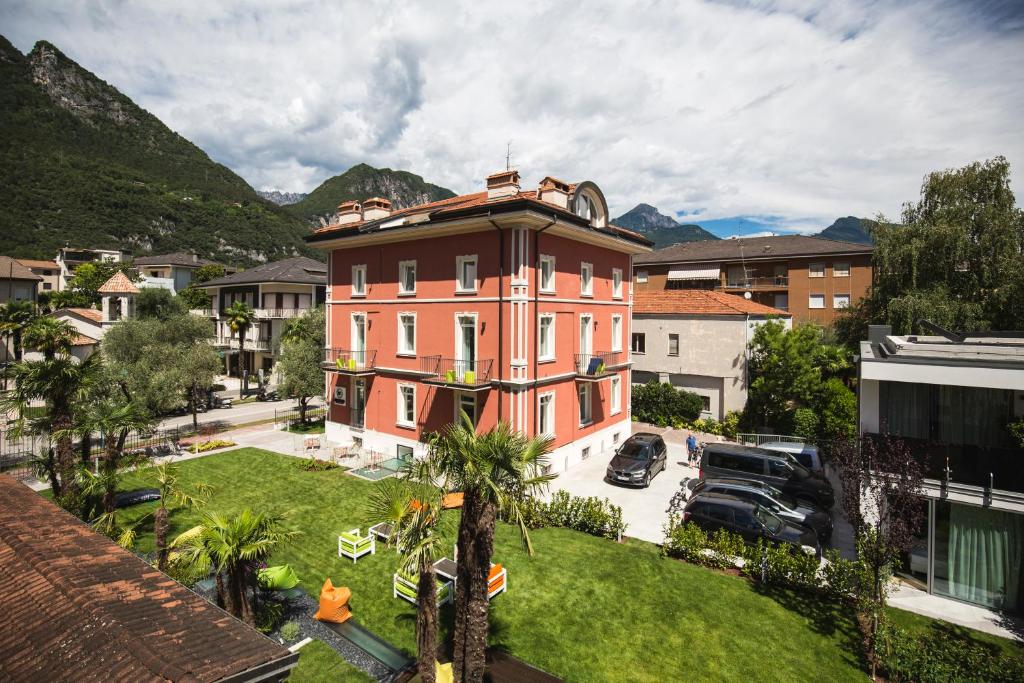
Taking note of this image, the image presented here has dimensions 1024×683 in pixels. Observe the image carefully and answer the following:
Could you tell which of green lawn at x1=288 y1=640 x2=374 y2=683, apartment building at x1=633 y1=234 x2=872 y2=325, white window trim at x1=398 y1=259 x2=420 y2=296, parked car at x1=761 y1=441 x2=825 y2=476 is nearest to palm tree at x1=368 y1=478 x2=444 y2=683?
green lawn at x1=288 y1=640 x2=374 y2=683

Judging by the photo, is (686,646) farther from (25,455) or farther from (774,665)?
(25,455)

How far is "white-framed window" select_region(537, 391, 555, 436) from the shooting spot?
1889cm

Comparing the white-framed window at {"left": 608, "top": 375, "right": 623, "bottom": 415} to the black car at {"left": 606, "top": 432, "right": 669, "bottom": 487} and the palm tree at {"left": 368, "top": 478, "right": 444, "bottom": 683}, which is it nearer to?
the black car at {"left": 606, "top": 432, "right": 669, "bottom": 487}

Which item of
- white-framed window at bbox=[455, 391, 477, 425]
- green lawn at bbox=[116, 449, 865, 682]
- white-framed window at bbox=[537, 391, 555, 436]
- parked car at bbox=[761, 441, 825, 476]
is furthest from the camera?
white-framed window at bbox=[455, 391, 477, 425]

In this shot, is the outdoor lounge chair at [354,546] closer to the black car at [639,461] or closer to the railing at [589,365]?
the black car at [639,461]

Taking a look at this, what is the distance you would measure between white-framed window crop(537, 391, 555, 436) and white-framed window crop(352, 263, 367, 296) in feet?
32.5

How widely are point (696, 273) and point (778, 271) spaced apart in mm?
6956

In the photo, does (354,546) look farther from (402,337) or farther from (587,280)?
(587,280)

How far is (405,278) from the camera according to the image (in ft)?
67.8

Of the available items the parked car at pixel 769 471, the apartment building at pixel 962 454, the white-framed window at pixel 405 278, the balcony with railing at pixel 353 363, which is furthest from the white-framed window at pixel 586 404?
the apartment building at pixel 962 454

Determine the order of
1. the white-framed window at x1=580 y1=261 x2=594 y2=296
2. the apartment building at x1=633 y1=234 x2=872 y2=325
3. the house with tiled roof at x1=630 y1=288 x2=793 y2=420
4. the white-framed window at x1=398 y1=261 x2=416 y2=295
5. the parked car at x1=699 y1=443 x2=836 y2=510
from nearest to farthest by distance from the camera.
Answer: the parked car at x1=699 y1=443 x2=836 y2=510, the white-framed window at x1=398 y1=261 x2=416 y2=295, the white-framed window at x1=580 y1=261 x2=594 y2=296, the house with tiled roof at x1=630 y1=288 x2=793 y2=420, the apartment building at x1=633 y1=234 x2=872 y2=325

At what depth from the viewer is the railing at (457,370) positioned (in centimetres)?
1782

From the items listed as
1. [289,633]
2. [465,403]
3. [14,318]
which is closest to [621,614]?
[289,633]

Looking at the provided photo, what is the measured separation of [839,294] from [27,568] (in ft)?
157
